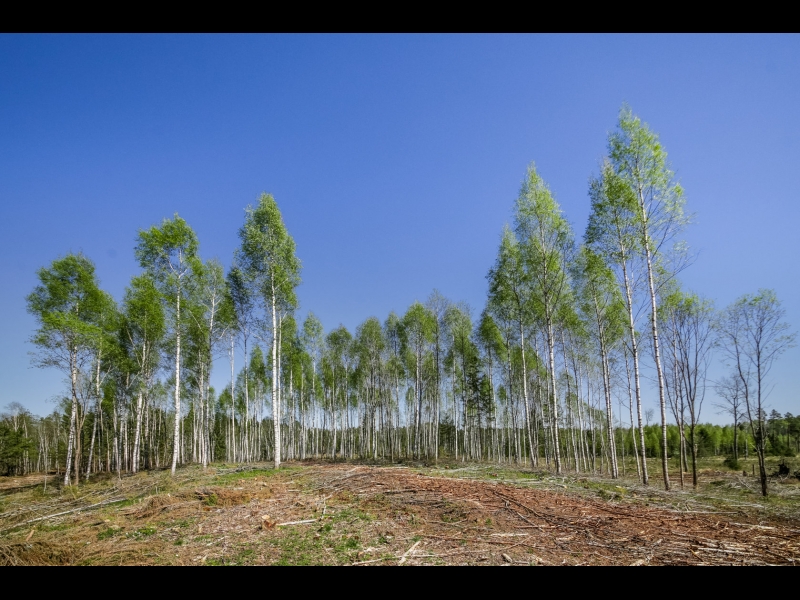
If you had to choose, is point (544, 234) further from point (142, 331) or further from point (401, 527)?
point (142, 331)

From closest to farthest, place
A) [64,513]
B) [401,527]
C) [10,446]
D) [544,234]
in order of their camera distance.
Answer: [401,527] < [64,513] < [544,234] < [10,446]

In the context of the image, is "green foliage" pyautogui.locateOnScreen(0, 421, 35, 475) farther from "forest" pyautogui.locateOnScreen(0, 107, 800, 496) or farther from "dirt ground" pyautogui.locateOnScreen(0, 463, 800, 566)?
"dirt ground" pyautogui.locateOnScreen(0, 463, 800, 566)

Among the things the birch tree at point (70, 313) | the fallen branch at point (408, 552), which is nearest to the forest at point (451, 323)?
the birch tree at point (70, 313)

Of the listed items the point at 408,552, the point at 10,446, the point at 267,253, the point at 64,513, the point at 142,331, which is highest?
the point at 267,253

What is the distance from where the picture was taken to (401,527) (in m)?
7.06

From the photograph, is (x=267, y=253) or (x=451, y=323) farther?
(x=451, y=323)

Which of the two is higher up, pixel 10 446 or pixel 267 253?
pixel 267 253

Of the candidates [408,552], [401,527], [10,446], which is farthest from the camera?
[10,446]

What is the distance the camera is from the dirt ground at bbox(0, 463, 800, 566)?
5.46m

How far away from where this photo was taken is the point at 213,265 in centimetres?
2173

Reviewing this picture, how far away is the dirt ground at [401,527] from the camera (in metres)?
5.46

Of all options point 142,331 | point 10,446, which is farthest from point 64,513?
point 10,446

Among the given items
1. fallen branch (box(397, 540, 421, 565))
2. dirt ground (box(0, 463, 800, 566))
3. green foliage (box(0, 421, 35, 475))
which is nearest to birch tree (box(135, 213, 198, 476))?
dirt ground (box(0, 463, 800, 566))
